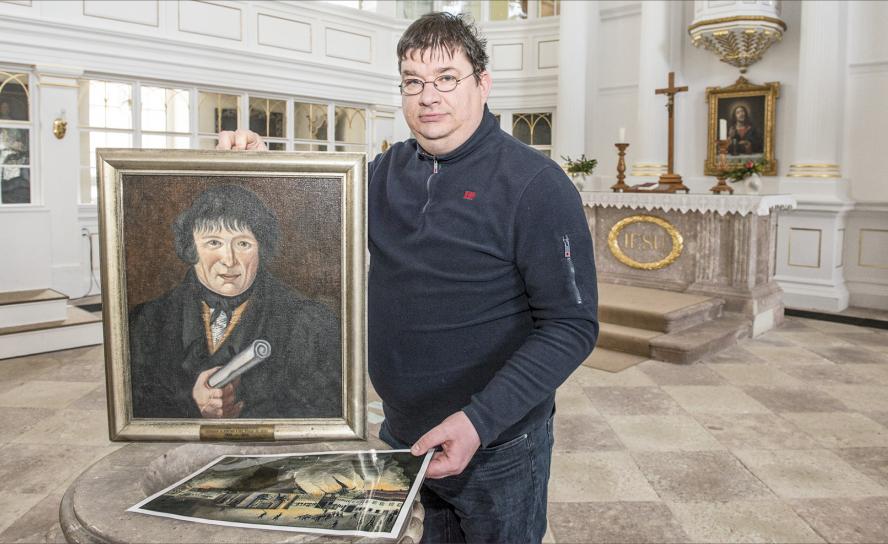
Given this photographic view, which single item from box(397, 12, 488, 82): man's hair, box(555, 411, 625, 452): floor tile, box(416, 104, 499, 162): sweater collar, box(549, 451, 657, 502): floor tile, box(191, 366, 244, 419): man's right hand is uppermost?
box(397, 12, 488, 82): man's hair

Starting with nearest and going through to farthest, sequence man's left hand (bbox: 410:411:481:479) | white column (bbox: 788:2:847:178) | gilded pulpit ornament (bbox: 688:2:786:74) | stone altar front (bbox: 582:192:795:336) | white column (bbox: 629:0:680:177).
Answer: man's left hand (bbox: 410:411:481:479), stone altar front (bbox: 582:192:795:336), white column (bbox: 788:2:847:178), gilded pulpit ornament (bbox: 688:2:786:74), white column (bbox: 629:0:680:177)

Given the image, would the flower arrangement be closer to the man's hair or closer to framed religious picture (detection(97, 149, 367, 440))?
Result: the man's hair

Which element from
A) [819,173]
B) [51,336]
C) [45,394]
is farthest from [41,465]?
[819,173]

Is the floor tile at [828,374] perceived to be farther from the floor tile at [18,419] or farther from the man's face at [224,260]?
the floor tile at [18,419]

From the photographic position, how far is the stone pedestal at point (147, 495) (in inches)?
40.0

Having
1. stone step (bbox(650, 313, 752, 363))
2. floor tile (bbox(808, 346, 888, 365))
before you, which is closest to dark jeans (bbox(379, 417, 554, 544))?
stone step (bbox(650, 313, 752, 363))

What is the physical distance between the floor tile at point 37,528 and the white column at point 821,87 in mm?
8353

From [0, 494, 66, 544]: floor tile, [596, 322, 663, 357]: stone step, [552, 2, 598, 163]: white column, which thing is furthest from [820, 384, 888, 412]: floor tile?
[552, 2, 598, 163]: white column

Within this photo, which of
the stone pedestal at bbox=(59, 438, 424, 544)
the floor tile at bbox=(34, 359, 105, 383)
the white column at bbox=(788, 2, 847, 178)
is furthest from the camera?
the white column at bbox=(788, 2, 847, 178)

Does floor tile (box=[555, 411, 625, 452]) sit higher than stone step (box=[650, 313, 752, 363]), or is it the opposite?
stone step (box=[650, 313, 752, 363])

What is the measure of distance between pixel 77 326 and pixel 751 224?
6.44m

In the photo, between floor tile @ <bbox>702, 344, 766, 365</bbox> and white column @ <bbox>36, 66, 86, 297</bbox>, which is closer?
floor tile @ <bbox>702, 344, 766, 365</bbox>

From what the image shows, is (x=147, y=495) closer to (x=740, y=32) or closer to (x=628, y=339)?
(x=628, y=339)

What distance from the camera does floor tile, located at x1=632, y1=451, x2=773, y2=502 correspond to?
3.38 m
